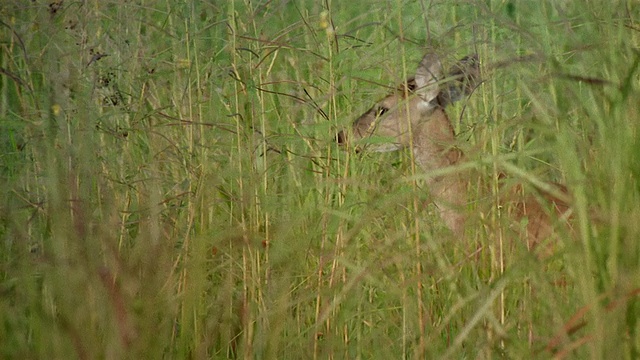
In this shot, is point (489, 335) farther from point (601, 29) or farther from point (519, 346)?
point (601, 29)

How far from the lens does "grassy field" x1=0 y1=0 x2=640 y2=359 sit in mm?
1421

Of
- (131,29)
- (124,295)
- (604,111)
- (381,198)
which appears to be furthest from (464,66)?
(124,295)

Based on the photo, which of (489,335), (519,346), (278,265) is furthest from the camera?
(278,265)

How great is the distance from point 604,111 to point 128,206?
1242mm

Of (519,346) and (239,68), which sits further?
(239,68)

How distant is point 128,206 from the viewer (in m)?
2.42

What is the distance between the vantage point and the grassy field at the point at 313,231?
1.42 meters

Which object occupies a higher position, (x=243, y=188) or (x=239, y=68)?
(x=239, y=68)

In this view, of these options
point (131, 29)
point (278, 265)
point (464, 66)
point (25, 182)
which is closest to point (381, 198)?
point (278, 265)

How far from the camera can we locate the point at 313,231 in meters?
1.93

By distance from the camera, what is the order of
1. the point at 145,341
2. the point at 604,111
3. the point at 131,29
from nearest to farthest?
1. the point at 145,341
2. the point at 604,111
3. the point at 131,29

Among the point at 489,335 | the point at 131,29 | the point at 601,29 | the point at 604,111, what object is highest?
the point at 131,29

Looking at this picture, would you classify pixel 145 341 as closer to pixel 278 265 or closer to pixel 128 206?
pixel 278 265

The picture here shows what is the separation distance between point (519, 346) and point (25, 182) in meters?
1.68
